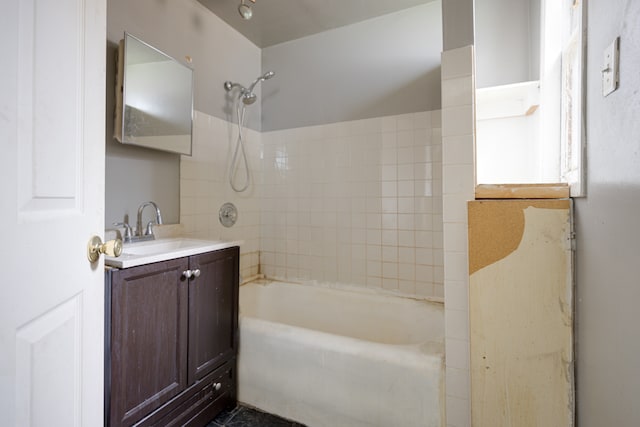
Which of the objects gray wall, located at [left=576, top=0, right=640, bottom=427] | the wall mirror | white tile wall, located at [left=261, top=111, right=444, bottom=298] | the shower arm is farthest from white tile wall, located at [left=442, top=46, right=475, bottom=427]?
the shower arm

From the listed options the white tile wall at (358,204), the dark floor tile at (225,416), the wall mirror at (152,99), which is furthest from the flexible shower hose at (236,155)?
the dark floor tile at (225,416)

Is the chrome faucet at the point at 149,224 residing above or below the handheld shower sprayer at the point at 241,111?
below

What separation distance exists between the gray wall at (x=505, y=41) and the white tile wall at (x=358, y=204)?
0.43 m

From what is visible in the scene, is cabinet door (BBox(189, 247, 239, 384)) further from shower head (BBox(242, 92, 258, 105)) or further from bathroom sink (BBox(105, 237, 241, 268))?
shower head (BBox(242, 92, 258, 105))

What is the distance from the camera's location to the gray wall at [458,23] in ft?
3.77

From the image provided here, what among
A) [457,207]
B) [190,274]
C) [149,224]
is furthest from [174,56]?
[457,207]

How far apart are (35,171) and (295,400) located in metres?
1.51

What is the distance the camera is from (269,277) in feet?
8.42

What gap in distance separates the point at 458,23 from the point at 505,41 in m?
0.99

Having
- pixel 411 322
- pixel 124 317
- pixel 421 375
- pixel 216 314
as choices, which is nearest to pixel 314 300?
pixel 411 322

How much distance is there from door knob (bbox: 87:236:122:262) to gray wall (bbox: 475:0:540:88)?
215cm

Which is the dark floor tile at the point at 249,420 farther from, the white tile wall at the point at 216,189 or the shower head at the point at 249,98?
the shower head at the point at 249,98

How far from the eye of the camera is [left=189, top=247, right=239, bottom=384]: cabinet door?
138 centimetres

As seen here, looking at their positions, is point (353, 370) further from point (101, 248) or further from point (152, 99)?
point (152, 99)
